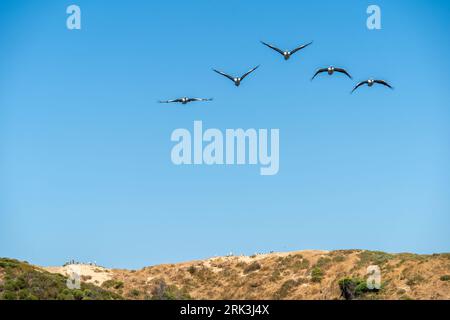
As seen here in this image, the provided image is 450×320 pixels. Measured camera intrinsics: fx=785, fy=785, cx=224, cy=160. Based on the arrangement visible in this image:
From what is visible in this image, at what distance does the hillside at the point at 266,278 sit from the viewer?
82.9 metres

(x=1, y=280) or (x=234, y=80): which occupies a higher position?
(x=234, y=80)

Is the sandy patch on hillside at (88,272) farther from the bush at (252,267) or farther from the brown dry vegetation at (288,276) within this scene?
the bush at (252,267)

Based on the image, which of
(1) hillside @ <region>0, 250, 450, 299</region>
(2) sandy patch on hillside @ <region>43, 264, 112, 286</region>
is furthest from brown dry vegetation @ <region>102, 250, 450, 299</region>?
(2) sandy patch on hillside @ <region>43, 264, 112, 286</region>

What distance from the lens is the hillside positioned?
82938 millimetres

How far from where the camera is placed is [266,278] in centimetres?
10538

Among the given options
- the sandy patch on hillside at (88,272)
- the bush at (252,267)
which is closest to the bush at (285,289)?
the bush at (252,267)

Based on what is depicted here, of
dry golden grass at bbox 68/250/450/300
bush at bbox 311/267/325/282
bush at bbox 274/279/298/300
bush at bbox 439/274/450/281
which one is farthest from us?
bush at bbox 311/267/325/282

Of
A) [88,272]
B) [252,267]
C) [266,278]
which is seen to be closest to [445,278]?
[266,278]

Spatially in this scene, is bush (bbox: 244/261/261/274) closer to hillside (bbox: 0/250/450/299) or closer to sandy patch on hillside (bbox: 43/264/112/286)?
hillside (bbox: 0/250/450/299)
